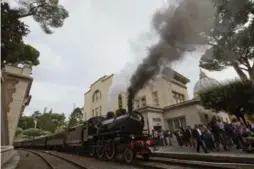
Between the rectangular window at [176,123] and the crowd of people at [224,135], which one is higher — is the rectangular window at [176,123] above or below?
above

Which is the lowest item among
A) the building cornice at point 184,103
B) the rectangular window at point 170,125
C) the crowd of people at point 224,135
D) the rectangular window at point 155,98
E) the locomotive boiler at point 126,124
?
the crowd of people at point 224,135

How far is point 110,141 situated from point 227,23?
9697 mm

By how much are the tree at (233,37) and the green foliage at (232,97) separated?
1069mm

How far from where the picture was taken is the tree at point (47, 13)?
27.9 ft

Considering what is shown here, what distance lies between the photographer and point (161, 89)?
1945cm

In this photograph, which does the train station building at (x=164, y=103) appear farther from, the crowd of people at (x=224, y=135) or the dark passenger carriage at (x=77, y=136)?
the dark passenger carriage at (x=77, y=136)

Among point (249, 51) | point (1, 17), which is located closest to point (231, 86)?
point (249, 51)

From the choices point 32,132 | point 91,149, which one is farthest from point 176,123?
point 32,132

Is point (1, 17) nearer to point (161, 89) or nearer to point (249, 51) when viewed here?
point (249, 51)

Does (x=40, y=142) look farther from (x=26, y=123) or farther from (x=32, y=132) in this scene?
(x=26, y=123)

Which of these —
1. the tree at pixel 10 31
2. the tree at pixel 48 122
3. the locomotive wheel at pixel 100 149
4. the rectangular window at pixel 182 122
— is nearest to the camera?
the tree at pixel 10 31

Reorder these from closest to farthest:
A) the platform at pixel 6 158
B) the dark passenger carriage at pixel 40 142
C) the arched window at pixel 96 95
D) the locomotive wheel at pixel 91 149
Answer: the platform at pixel 6 158, the locomotive wheel at pixel 91 149, the dark passenger carriage at pixel 40 142, the arched window at pixel 96 95

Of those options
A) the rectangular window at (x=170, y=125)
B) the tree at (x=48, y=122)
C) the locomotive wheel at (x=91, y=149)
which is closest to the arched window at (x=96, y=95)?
the rectangular window at (x=170, y=125)

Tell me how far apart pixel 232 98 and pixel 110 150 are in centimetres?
1037
